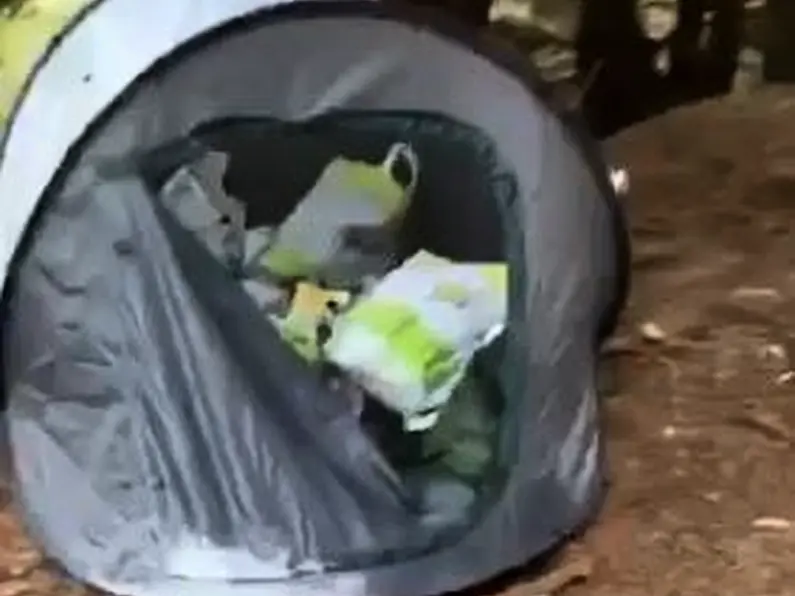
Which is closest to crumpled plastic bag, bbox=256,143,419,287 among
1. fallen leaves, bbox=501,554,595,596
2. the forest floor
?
the forest floor

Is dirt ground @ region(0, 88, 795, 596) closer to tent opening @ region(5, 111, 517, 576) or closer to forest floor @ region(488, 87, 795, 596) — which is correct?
forest floor @ region(488, 87, 795, 596)

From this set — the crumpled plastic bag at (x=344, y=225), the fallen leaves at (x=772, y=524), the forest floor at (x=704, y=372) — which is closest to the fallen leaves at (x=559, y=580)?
the forest floor at (x=704, y=372)

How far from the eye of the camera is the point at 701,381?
72.9 inches

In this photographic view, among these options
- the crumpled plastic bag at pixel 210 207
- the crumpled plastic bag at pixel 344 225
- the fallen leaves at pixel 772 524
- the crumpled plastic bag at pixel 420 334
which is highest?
the crumpled plastic bag at pixel 210 207

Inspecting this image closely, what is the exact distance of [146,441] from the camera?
1.65m

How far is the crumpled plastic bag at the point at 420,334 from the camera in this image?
172cm

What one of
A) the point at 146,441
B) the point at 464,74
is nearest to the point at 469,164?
the point at 464,74

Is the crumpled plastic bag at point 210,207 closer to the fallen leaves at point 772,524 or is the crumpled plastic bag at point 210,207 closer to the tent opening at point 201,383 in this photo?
the tent opening at point 201,383

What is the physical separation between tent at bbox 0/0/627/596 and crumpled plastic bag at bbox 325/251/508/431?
0.08ft

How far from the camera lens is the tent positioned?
1.61 m

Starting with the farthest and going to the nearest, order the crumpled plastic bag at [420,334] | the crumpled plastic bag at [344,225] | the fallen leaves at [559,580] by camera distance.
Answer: the crumpled plastic bag at [344,225], the crumpled plastic bag at [420,334], the fallen leaves at [559,580]

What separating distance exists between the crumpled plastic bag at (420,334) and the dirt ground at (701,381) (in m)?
0.15

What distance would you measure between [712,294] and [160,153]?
0.57 m

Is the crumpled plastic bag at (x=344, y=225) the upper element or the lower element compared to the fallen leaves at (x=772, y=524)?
upper
